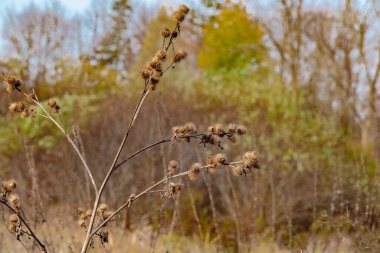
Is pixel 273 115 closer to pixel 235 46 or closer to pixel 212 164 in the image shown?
pixel 235 46

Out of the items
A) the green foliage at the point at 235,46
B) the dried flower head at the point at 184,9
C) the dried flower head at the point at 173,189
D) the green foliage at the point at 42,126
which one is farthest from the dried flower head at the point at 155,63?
the green foliage at the point at 235,46

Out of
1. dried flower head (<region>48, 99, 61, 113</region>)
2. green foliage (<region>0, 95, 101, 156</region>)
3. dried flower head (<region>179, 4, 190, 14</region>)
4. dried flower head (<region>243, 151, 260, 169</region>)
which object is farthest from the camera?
green foliage (<region>0, 95, 101, 156</region>)

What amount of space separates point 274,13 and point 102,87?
442 centimetres

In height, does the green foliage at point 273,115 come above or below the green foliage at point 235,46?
below

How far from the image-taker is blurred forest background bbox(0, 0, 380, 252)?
179 inches

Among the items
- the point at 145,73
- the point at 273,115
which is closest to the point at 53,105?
the point at 145,73

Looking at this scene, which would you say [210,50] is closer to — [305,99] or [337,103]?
[337,103]

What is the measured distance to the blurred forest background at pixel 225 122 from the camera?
454cm

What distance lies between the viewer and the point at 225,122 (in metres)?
10.8

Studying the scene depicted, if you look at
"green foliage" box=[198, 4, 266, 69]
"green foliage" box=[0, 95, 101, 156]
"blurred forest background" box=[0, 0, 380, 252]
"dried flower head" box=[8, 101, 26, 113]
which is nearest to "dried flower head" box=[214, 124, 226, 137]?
"dried flower head" box=[8, 101, 26, 113]

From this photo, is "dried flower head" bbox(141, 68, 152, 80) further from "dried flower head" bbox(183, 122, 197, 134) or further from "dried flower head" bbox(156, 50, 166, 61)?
"dried flower head" bbox(183, 122, 197, 134)

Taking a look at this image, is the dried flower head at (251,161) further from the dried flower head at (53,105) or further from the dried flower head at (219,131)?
the dried flower head at (53,105)

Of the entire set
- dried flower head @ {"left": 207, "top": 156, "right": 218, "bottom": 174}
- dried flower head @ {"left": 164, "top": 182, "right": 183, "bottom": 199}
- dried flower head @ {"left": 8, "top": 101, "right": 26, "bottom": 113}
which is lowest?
→ dried flower head @ {"left": 164, "top": 182, "right": 183, "bottom": 199}

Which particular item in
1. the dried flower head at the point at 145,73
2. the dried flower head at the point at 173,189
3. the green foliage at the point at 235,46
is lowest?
the dried flower head at the point at 173,189
